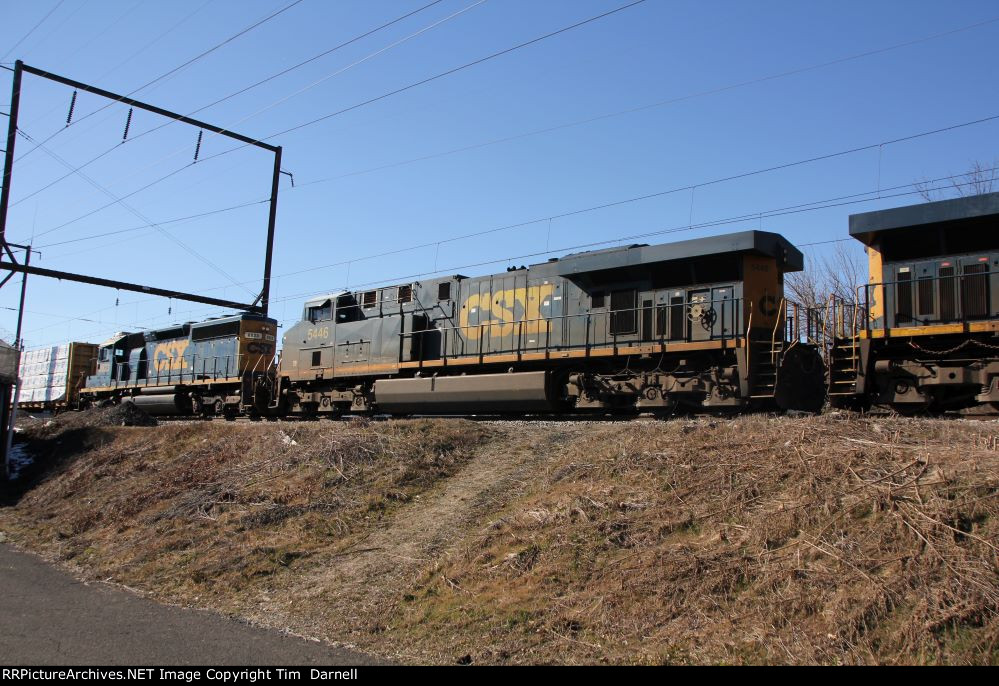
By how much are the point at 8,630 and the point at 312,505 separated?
384 cm

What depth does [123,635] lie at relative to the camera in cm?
706

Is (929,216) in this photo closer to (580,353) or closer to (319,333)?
(580,353)

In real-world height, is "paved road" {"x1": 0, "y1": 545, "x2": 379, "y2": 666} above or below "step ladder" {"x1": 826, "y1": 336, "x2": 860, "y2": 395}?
below

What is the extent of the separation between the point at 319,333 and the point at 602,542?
14.7 m

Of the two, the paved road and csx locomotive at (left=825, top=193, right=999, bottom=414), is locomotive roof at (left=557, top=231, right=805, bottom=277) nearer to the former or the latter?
csx locomotive at (left=825, top=193, right=999, bottom=414)

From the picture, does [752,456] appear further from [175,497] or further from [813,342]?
[175,497]

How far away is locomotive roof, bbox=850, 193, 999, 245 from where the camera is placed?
35.8ft

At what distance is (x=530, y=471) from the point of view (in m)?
10.1

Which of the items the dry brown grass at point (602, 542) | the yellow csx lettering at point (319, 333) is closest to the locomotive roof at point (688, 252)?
the dry brown grass at point (602, 542)

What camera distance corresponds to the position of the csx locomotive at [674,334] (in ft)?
36.1

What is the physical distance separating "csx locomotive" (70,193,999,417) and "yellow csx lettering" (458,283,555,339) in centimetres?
3

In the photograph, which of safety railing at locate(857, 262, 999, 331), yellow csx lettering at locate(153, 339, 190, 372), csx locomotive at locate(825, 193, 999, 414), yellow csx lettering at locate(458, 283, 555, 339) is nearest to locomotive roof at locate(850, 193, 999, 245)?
csx locomotive at locate(825, 193, 999, 414)

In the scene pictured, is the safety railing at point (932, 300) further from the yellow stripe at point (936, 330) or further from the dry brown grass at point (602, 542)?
the dry brown grass at point (602, 542)

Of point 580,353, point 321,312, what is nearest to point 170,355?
point 321,312
